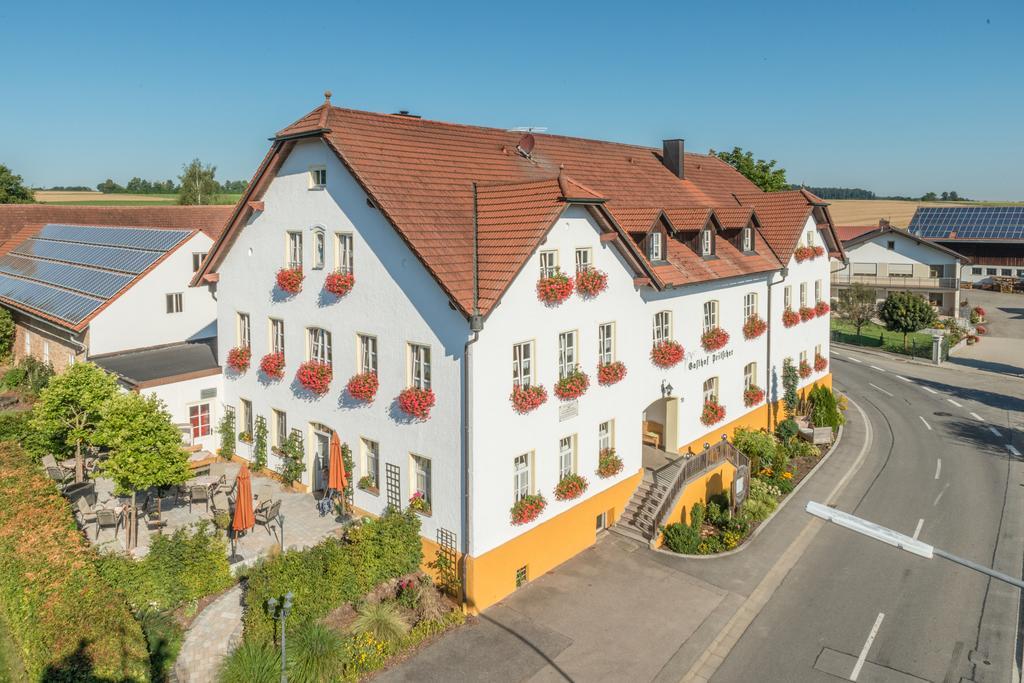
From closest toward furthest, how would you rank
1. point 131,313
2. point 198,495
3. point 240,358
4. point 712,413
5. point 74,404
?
point 198,495
point 74,404
point 240,358
point 712,413
point 131,313

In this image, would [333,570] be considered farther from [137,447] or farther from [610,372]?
[610,372]

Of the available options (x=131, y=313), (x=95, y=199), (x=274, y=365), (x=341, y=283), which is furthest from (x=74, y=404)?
(x=95, y=199)

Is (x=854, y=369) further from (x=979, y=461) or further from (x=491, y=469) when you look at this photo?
(x=491, y=469)

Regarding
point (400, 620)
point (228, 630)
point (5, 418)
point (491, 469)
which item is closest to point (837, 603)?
point (491, 469)

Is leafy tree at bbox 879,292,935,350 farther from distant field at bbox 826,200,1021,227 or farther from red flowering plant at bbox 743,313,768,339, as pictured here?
distant field at bbox 826,200,1021,227

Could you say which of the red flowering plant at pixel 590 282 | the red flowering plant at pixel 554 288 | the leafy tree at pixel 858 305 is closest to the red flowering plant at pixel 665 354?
the red flowering plant at pixel 590 282

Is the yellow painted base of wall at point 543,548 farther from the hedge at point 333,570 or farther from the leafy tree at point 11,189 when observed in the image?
the leafy tree at point 11,189
